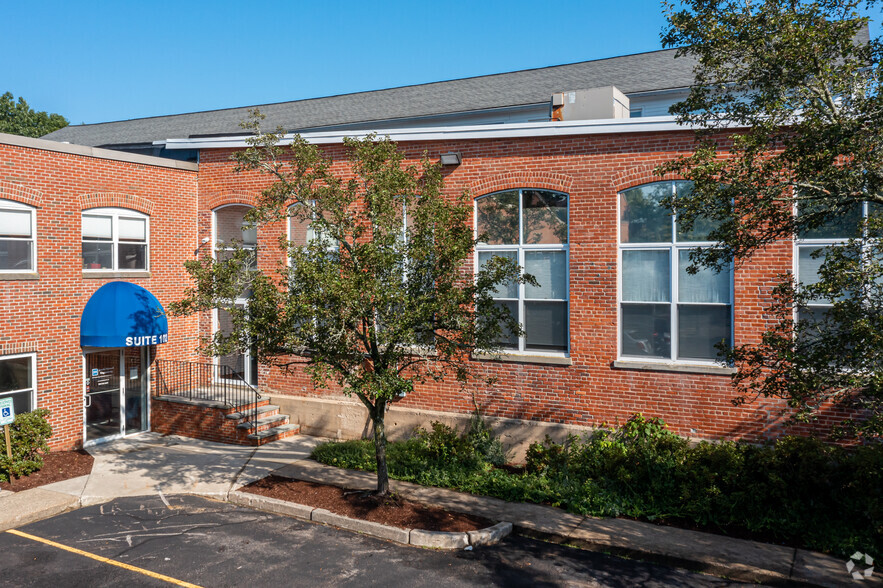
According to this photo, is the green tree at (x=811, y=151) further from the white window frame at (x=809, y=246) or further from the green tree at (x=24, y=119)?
the green tree at (x=24, y=119)

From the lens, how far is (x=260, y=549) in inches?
385

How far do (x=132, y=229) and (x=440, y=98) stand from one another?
13633 millimetres

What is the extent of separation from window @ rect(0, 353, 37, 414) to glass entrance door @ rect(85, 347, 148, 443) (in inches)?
52.4

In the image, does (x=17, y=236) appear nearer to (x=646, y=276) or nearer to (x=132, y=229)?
(x=132, y=229)

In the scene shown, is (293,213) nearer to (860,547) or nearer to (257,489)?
(257,489)

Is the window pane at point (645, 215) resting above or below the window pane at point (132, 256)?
above

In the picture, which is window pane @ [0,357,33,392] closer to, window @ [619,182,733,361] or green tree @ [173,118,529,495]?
green tree @ [173,118,529,495]

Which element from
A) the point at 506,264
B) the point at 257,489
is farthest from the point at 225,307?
the point at 506,264

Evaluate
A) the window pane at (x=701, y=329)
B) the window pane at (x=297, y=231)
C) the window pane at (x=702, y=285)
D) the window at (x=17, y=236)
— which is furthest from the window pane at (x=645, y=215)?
the window at (x=17, y=236)

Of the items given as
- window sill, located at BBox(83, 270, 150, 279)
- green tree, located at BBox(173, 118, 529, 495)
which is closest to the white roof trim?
green tree, located at BBox(173, 118, 529, 495)

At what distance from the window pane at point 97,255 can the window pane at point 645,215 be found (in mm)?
11792

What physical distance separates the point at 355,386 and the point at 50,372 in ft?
28.8

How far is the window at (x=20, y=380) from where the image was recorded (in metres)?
14.1

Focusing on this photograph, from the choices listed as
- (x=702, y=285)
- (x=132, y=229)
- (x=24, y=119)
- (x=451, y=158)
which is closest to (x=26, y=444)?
(x=132, y=229)
